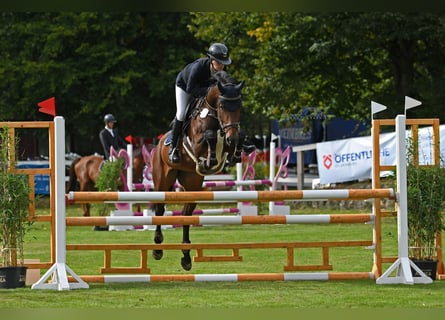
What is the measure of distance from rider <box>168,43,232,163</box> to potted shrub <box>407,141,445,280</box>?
1.75m

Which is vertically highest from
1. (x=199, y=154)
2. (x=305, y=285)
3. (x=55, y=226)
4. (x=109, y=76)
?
(x=109, y=76)

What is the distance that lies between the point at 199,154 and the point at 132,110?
22488 millimetres

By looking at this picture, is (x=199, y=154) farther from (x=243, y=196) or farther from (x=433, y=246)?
(x=433, y=246)

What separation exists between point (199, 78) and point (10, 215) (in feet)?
6.80

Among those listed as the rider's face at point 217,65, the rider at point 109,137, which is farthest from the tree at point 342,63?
the rider's face at point 217,65

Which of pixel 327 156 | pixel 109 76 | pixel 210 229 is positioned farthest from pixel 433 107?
pixel 109 76

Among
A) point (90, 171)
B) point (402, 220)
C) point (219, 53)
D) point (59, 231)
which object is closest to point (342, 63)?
point (90, 171)

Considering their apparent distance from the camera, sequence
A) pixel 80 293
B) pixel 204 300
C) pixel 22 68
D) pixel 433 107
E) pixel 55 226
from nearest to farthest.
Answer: pixel 204 300 → pixel 80 293 → pixel 55 226 → pixel 433 107 → pixel 22 68

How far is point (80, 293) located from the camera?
21.0 ft

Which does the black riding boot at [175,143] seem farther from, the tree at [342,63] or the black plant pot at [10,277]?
the tree at [342,63]

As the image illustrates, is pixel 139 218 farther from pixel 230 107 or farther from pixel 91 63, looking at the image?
pixel 91 63

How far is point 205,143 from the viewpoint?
7.86 m

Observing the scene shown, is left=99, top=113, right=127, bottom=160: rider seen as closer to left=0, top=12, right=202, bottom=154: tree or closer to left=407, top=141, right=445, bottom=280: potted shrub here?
left=407, top=141, right=445, bottom=280: potted shrub

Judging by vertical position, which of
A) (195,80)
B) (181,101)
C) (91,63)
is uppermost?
(91,63)
